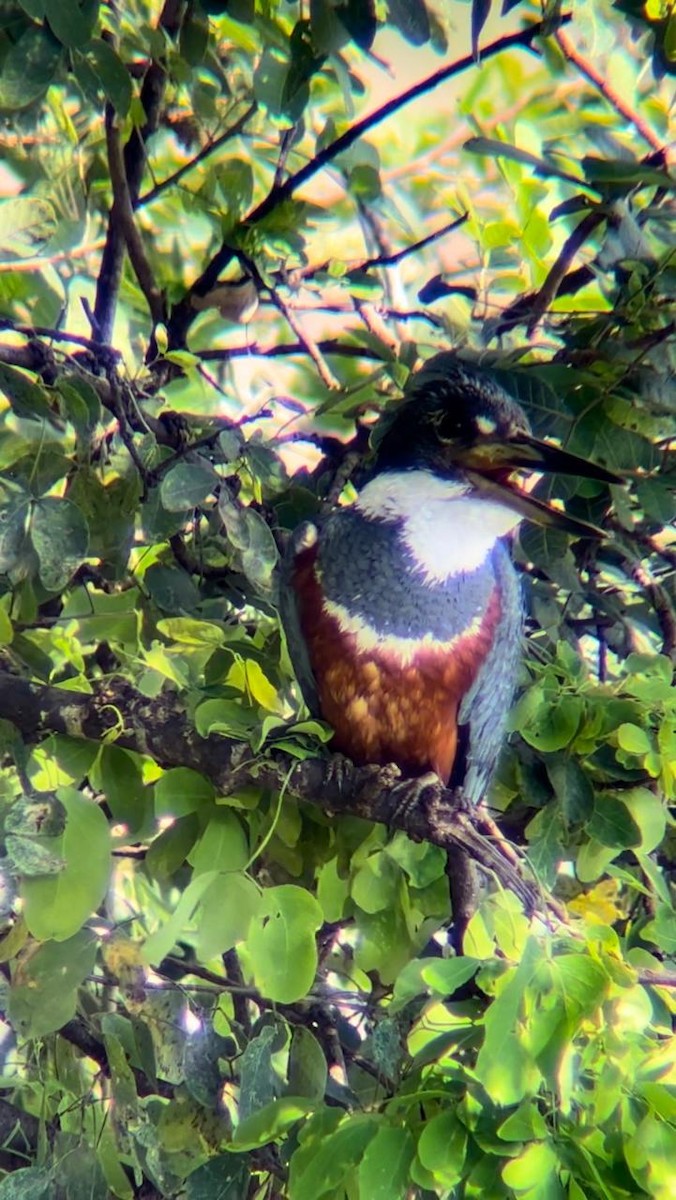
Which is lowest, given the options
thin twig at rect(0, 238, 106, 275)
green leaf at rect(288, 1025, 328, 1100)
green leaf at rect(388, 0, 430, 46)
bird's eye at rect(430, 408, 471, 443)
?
green leaf at rect(288, 1025, 328, 1100)

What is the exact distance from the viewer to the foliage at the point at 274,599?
133cm

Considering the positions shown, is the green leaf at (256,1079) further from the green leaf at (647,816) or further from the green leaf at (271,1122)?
the green leaf at (647,816)

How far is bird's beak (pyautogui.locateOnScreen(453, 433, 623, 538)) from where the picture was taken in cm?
189

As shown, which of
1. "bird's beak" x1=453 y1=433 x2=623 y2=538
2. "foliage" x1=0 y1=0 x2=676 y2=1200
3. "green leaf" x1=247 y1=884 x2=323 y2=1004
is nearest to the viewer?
"foliage" x1=0 y1=0 x2=676 y2=1200

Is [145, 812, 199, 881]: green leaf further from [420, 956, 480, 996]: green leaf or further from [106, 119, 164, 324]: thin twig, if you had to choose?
[106, 119, 164, 324]: thin twig

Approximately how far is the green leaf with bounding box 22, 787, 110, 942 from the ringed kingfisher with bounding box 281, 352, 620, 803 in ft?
1.75

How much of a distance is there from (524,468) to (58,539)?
28.6 inches

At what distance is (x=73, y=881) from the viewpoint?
149 centimetres

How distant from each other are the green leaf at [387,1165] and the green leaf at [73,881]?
432mm

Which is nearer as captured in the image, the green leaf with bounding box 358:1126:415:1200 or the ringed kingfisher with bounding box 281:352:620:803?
the green leaf with bounding box 358:1126:415:1200

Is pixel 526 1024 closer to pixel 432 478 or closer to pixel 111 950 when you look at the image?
pixel 111 950

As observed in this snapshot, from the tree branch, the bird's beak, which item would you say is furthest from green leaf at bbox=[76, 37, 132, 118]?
the bird's beak

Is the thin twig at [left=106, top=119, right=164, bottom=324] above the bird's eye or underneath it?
above

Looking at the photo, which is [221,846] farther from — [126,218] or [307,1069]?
[126,218]
